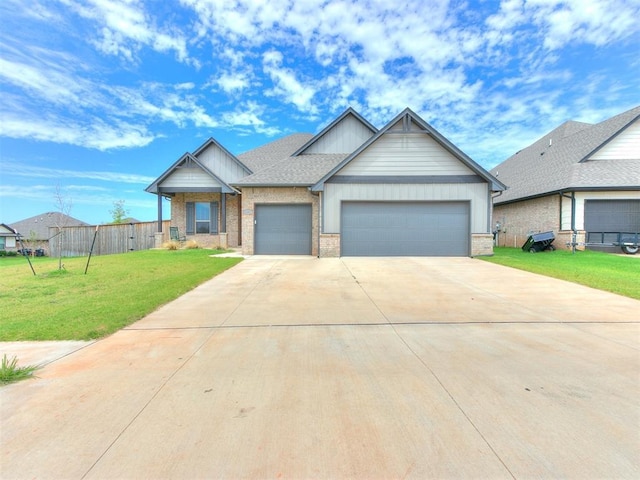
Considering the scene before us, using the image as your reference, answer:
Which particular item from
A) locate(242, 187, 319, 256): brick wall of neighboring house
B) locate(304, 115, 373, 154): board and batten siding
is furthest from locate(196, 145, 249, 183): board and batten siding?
locate(242, 187, 319, 256): brick wall of neighboring house

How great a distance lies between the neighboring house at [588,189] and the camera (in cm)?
1544

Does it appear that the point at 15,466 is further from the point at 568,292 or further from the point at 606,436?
the point at 568,292

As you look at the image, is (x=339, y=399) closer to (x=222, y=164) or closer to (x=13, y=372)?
(x=13, y=372)

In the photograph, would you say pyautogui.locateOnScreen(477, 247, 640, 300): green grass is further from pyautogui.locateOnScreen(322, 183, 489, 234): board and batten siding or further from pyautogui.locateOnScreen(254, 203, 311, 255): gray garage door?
pyautogui.locateOnScreen(254, 203, 311, 255): gray garage door

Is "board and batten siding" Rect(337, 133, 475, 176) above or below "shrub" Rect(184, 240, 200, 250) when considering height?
above

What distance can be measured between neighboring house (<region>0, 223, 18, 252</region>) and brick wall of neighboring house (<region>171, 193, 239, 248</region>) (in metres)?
35.7

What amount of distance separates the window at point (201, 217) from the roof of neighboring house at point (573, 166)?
18.9 meters

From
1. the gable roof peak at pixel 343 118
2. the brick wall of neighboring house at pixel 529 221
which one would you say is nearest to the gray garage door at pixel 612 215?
the brick wall of neighboring house at pixel 529 221

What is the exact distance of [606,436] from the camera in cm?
227

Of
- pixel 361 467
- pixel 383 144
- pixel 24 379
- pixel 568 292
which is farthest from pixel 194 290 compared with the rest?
pixel 383 144

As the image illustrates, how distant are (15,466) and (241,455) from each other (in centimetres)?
147

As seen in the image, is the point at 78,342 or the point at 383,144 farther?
the point at 383,144

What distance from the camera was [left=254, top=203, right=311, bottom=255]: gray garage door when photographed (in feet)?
48.8

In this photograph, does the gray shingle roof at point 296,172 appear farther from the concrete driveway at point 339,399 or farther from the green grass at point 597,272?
→ the concrete driveway at point 339,399
